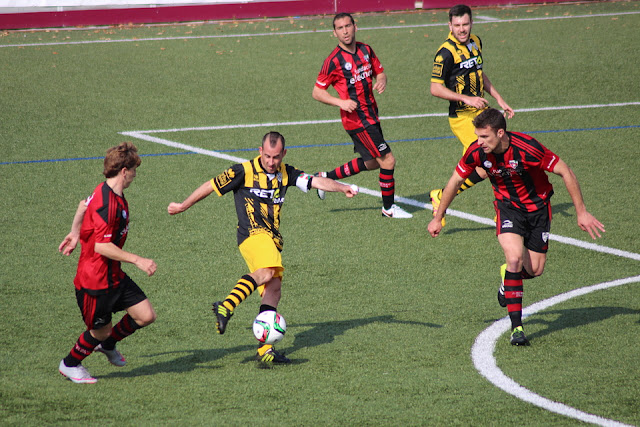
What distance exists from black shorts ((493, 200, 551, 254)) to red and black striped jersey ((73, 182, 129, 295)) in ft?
10.3

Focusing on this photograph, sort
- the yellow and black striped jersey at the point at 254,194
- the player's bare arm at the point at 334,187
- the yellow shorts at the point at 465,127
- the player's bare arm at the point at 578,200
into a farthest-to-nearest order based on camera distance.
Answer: the yellow shorts at the point at 465,127 < the yellow and black striped jersey at the point at 254,194 < the player's bare arm at the point at 334,187 < the player's bare arm at the point at 578,200

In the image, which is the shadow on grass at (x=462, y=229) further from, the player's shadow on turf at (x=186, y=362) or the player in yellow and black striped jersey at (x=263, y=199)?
the player's shadow on turf at (x=186, y=362)

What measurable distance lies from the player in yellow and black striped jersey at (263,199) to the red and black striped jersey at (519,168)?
3.62ft

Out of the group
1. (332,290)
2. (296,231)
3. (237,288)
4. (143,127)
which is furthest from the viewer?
(143,127)

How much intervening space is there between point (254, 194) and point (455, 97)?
3.92 metres

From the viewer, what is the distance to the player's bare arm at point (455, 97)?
923cm

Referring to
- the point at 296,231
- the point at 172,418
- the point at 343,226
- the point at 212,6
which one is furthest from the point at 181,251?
the point at 212,6

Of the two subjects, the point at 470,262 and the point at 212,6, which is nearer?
the point at 470,262

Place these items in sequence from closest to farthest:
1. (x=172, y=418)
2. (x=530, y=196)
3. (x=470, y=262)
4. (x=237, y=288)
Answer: (x=172, y=418) → (x=237, y=288) → (x=530, y=196) → (x=470, y=262)

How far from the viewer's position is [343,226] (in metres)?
10.2

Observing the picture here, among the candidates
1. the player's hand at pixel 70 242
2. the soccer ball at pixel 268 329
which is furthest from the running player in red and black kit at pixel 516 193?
the player's hand at pixel 70 242

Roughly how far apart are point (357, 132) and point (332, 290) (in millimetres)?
3046

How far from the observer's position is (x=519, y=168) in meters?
6.70

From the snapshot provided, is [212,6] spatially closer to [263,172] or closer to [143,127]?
[143,127]
